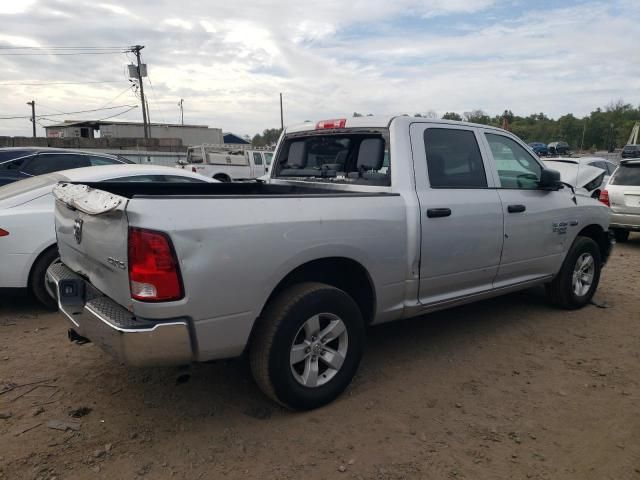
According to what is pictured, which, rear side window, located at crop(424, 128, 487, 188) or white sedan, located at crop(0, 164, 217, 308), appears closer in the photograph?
rear side window, located at crop(424, 128, 487, 188)

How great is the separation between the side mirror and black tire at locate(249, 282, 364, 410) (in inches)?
94.6

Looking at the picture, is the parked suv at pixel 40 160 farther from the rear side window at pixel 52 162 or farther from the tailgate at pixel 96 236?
the tailgate at pixel 96 236

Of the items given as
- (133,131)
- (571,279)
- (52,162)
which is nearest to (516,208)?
(571,279)

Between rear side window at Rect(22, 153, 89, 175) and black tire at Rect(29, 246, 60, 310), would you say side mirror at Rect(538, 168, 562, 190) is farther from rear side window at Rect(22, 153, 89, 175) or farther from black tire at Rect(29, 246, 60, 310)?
rear side window at Rect(22, 153, 89, 175)

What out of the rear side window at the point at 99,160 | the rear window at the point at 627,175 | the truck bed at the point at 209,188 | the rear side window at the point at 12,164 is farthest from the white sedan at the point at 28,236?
the rear window at the point at 627,175

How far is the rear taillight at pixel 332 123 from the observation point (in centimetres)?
414

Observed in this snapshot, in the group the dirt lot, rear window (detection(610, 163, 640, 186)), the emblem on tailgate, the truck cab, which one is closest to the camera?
the dirt lot

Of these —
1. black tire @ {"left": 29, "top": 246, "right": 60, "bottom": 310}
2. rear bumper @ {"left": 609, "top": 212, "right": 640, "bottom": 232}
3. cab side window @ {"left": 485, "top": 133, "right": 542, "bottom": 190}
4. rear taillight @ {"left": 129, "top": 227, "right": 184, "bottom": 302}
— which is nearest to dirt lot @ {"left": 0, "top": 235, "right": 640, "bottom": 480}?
black tire @ {"left": 29, "top": 246, "right": 60, "bottom": 310}

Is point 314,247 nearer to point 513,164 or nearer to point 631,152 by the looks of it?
point 513,164

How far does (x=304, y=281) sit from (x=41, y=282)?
118 inches

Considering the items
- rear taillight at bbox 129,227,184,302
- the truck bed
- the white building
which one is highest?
the white building

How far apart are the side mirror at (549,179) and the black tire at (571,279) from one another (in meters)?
0.88

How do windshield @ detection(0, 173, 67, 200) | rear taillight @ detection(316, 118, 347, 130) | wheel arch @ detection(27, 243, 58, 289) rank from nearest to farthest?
rear taillight @ detection(316, 118, 347, 130), wheel arch @ detection(27, 243, 58, 289), windshield @ detection(0, 173, 67, 200)

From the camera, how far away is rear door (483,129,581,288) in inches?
167
